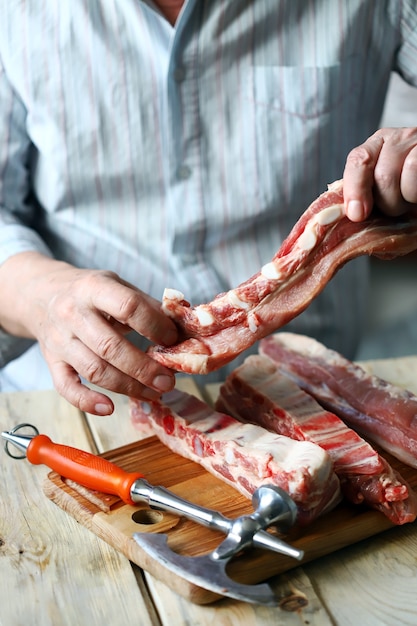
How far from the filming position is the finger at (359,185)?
151 cm

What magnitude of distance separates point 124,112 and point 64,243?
17.3 inches

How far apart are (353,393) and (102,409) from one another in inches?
23.0

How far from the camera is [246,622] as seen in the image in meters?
1.32

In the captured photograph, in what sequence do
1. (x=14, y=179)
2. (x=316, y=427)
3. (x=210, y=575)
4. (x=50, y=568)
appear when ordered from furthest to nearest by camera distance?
(x=14, y=179) < (x=316, y=427) < (x=50, y=568) < (x=210, y=575)

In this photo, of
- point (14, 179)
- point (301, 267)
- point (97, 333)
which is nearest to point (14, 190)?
point (14, 179)

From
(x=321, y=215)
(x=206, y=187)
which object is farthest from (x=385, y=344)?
(x=321, y=215)

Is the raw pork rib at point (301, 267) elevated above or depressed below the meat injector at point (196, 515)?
above

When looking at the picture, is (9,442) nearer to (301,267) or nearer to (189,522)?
(189,522)

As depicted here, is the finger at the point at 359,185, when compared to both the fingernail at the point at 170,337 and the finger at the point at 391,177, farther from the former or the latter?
the fingernail at the point at 170,337

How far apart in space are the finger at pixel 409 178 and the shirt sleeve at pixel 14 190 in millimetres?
1097

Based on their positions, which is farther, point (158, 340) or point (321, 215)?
point (158, 340)

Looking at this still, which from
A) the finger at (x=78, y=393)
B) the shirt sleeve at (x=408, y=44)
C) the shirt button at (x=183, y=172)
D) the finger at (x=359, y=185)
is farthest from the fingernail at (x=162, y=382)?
the shirt sleeve at (x=408, y=44)

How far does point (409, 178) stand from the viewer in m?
1.48

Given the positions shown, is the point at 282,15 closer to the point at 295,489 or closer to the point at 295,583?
the point at 295,489
